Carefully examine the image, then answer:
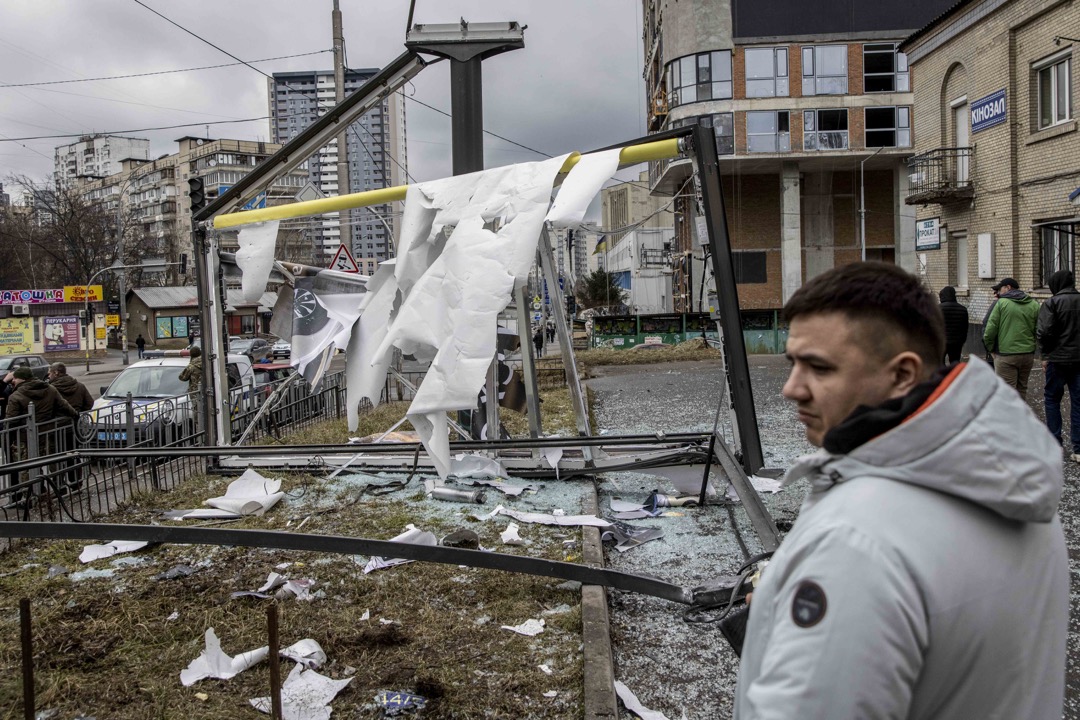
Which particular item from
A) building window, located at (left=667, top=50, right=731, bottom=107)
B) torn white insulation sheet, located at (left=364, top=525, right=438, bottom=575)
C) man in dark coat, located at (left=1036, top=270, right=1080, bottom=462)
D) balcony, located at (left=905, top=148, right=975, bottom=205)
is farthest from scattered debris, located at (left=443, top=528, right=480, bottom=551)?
building window, located at (left=667, top=50, right=731, bottom=107)

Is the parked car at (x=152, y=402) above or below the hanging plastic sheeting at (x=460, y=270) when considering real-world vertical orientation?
below

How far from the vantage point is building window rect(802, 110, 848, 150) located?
43.4 meters

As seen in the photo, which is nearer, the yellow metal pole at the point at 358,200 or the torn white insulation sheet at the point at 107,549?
the torn white insulation sheet at the point at 107,549

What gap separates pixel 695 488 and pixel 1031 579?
274 inches

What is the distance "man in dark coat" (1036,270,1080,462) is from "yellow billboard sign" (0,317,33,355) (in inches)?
1885

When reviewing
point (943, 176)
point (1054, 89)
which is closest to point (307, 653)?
point (1054, 89)

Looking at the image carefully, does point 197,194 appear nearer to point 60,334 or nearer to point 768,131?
point 768,131

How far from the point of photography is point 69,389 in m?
11.3

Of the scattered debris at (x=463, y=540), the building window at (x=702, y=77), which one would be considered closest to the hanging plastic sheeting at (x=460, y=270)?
the scattered debris at (x=463, y=540)

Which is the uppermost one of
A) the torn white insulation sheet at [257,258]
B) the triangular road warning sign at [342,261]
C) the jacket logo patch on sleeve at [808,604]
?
the triangular road warning sign at [342,261]

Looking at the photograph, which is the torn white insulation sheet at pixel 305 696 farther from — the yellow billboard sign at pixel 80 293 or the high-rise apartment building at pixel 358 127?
the yellow billboard sign at pixel 80 293

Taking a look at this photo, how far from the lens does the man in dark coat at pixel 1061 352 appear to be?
29.4 feet

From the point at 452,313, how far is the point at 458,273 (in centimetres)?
35

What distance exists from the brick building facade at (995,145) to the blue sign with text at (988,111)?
0.04 m
